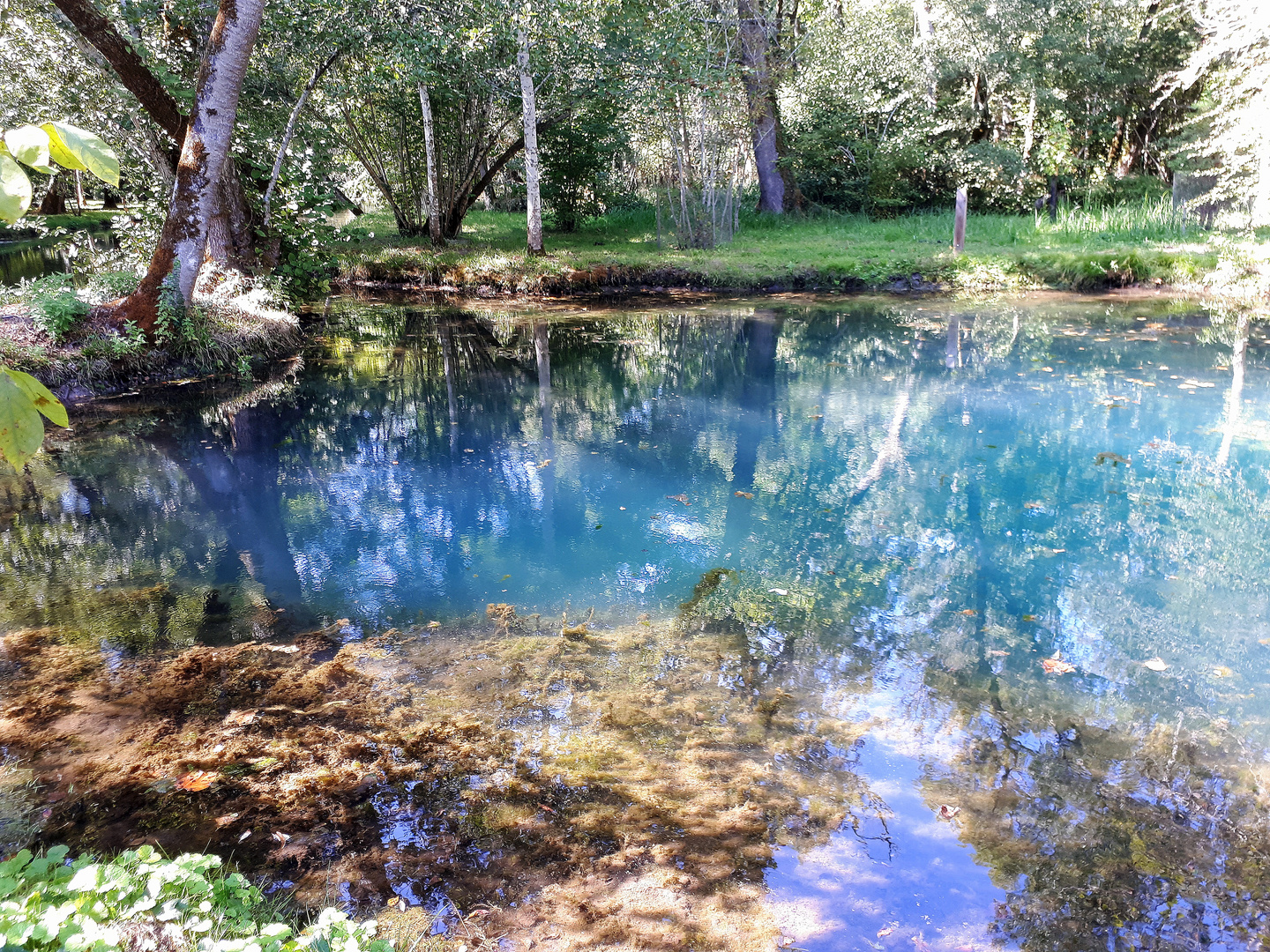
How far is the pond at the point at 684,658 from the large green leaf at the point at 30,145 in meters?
2.53

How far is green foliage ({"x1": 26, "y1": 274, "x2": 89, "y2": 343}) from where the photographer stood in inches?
358

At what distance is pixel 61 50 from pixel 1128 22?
19494 millimetres

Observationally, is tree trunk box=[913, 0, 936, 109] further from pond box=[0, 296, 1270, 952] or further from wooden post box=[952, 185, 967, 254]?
pond box=[0, 296, 1270, 952]

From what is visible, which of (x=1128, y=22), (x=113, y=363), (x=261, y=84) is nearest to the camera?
(x=113, y=363)

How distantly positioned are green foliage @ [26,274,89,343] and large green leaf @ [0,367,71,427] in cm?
950

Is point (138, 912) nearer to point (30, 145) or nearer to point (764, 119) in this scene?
point (30, 145)

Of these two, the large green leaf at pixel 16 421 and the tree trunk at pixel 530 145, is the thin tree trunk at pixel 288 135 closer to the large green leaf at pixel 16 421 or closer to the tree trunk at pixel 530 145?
the tree trunk at pixel 530 145

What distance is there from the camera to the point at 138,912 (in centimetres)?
198

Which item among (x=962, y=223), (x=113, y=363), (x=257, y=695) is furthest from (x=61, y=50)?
(x=962, y=223)

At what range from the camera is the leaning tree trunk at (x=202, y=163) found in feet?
31.6

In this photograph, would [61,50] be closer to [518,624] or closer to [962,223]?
[518,624]

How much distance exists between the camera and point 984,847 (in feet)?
10.3

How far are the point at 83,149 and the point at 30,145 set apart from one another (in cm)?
7

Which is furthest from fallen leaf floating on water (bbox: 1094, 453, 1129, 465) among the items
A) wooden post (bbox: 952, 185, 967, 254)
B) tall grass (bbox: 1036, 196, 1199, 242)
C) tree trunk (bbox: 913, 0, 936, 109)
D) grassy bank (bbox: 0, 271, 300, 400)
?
tree trunk (bbox: 913, 0, 936, 109)
